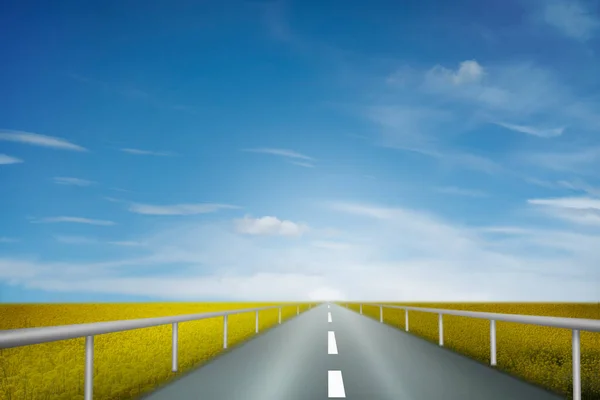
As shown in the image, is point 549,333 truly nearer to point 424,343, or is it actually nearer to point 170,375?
point 424,343

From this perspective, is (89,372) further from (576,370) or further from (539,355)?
(539,355)

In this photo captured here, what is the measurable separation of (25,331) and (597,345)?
13672 millimetres

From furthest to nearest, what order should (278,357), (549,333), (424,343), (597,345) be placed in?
1. (549,333)
2. (424,343)
3. (597,345)
4. (278,357)

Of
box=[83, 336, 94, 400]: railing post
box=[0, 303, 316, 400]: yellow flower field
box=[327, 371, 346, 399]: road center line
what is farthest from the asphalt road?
box=[83, 336, 94, 400]: railing post

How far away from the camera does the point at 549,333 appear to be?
57.2 feet

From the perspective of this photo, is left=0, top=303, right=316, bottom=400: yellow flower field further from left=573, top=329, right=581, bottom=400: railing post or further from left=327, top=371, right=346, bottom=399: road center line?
left=573, top=329, right=581, bottom=400: railing post

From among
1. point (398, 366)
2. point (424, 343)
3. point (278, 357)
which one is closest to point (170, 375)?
point (278, 357)

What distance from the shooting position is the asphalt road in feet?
25.2

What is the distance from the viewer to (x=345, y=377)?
920 cm

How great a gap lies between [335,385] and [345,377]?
2.73ft

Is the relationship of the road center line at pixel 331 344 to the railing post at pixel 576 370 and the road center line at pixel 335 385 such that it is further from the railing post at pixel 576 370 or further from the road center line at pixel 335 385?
the railing post at pixel 576 370

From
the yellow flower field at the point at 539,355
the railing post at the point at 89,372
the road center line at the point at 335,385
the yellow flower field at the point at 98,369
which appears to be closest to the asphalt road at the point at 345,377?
the road center line at the point at 335,385

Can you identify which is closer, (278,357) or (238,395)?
(238,395)

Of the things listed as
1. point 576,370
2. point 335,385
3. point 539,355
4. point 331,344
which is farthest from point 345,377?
point 331,344
